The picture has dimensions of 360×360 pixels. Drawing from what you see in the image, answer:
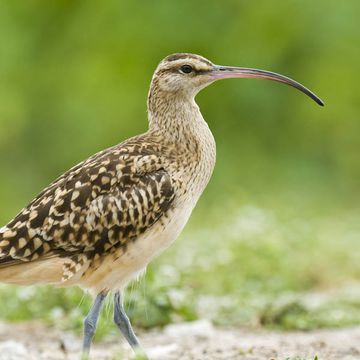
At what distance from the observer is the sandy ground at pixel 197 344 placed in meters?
7.88

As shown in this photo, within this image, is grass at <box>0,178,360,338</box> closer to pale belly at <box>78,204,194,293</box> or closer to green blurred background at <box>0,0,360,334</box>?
Answer: pale belly at <box>78,204,194,293</box>

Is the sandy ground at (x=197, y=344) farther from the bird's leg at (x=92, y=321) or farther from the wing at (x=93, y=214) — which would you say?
the wing at (x=93, y=214)

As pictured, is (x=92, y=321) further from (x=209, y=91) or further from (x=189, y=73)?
(x=209, y=91)

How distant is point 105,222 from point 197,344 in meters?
1.54

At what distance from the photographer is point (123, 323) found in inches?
309

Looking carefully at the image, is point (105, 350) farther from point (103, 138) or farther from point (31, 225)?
point (103, 138)

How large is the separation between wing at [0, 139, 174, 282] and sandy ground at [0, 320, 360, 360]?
85cm

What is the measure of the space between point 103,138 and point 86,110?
0.69m

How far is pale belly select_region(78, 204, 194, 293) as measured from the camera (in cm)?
743

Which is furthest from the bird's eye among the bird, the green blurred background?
the green blurred background

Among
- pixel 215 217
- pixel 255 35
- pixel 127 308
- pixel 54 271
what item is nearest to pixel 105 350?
pixel 127 308

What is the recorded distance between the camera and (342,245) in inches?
474

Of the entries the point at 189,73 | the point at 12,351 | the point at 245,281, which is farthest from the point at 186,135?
the point at 245,281

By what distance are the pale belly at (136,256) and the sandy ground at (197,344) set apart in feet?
1.80
